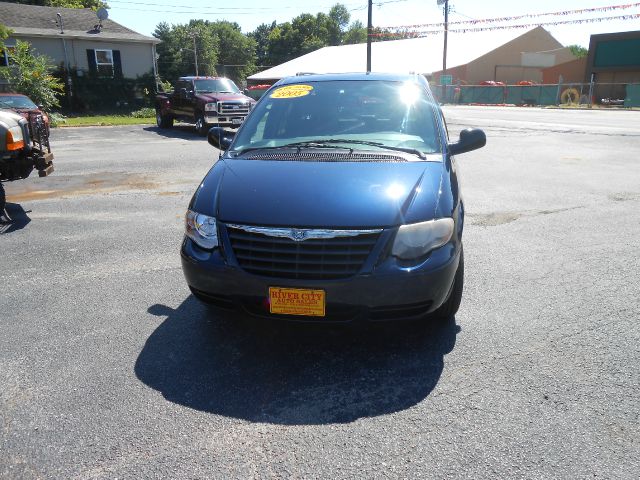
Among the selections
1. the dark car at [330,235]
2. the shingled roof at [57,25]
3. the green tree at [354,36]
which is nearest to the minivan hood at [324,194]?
the dark car at [330,235]

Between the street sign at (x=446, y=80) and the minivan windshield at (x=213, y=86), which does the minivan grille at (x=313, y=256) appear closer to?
the minivan windshield at (x=213, y=86)

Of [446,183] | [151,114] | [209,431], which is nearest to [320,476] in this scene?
[209,431]

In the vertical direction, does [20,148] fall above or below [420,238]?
above

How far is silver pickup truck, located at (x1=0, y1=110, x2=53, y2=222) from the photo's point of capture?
643 centimetres

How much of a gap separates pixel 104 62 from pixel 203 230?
33122 millimetres

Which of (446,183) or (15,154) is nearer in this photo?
(446,183)

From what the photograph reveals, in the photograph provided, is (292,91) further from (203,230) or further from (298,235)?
(298,235)

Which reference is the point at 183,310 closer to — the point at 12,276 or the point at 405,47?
the point at 12,276

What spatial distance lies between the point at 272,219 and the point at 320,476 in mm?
1424

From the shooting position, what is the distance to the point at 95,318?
396 cm

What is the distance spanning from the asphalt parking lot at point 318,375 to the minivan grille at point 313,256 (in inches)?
24.5

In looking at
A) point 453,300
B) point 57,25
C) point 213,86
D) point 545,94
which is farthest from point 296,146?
point 545,94

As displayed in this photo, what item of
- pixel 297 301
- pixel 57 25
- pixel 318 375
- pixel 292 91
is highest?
pixel 57 25

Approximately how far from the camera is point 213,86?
18.2 meters
